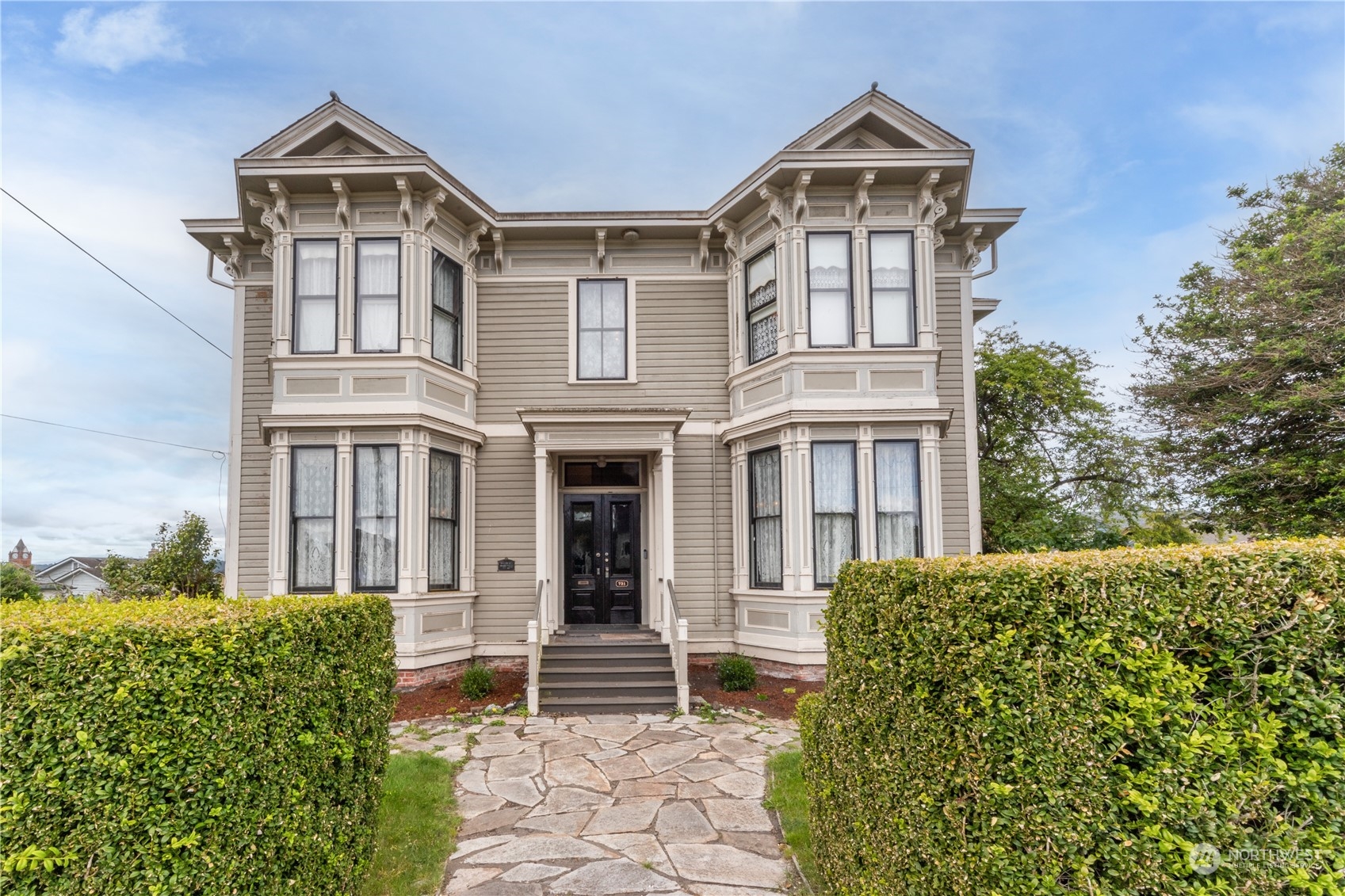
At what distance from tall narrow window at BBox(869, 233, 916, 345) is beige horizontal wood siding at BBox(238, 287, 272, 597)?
9052mm

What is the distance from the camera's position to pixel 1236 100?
9891 millimetres

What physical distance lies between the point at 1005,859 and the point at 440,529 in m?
8.74

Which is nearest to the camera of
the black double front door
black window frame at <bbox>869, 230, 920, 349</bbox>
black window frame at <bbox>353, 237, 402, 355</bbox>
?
black window frame at <bbox>353, 237, 402, 355</bbox>

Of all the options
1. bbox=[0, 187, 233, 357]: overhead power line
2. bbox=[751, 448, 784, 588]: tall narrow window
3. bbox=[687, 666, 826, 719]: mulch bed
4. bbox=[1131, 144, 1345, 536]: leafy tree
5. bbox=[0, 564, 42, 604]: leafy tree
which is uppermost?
bbox=[0, 187, 233, 357]: overhead power line

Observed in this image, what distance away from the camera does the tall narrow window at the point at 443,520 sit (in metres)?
9.51

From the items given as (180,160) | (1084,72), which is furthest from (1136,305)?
(180,160)

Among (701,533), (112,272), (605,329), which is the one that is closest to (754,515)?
(701,533)

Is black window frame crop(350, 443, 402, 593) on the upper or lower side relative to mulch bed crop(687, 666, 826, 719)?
upper

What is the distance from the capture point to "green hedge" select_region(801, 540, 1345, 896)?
6.81 ft

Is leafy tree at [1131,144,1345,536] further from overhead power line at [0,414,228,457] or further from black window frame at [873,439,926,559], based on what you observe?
overhead power line at [0,414,228,457]

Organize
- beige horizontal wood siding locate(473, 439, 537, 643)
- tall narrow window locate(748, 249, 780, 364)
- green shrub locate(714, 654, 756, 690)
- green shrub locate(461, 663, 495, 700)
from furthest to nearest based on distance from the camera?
beige horizontal wood siding locate(473, 439, 537, 643), tall narrow window locate(748, 249, 780, 364), green shrub locate(714, 654, 756, 690), green shrub locate(461, 663, 495, 700)

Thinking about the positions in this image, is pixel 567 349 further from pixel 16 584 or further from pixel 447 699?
pixel 16 584

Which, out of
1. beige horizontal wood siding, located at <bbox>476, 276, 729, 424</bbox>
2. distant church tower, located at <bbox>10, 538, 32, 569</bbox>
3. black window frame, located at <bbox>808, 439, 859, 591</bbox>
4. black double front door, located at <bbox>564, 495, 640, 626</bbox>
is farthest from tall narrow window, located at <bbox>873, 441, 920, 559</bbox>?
distant church tower, located at <bbox>10, 538, 32, 569</bbox>

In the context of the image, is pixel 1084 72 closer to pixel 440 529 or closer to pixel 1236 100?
pixel 1236 100
